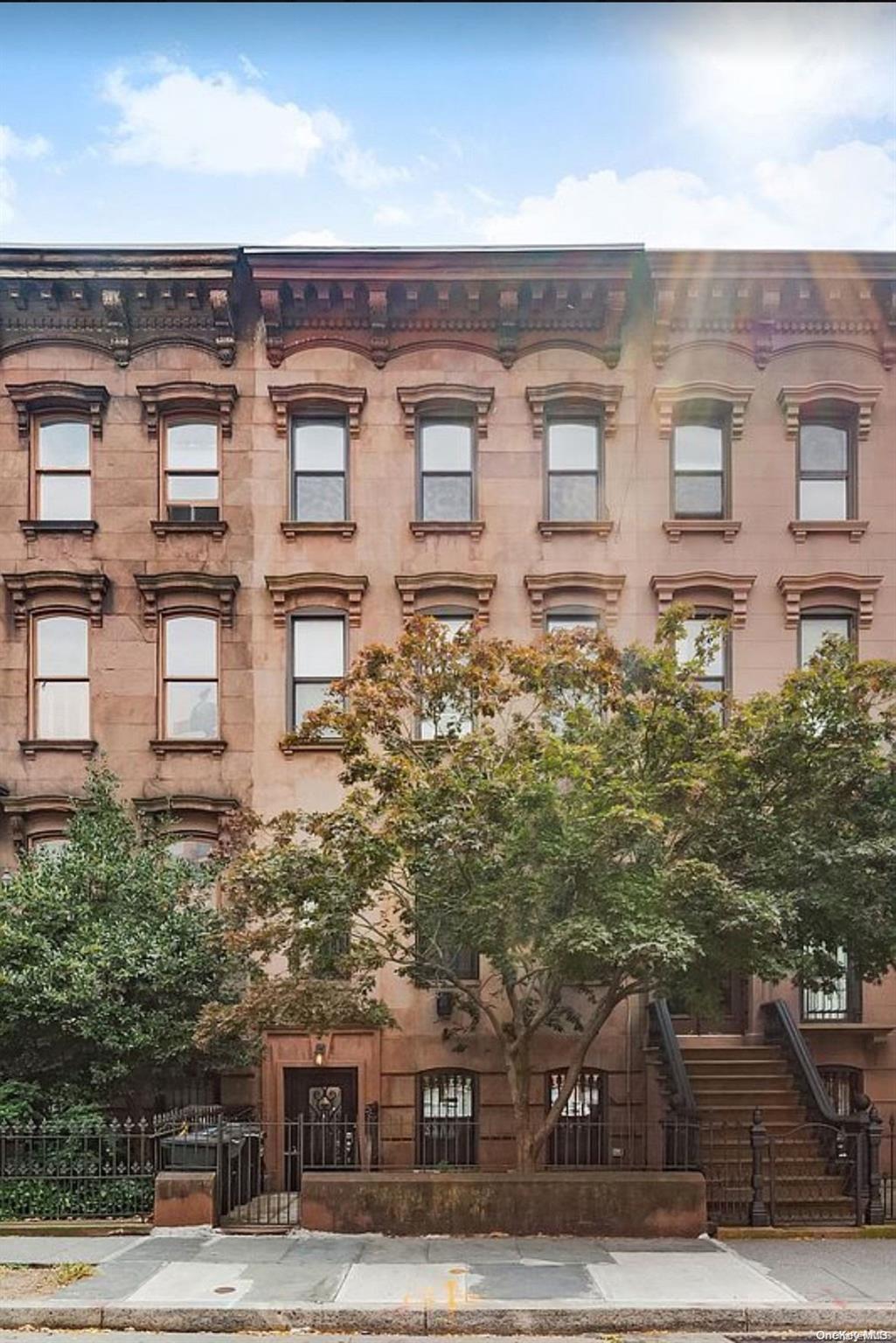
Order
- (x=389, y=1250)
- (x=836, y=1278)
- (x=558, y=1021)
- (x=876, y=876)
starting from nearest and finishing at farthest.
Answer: (x=836, y=1278)
(x=389, y=1250)
(x=876, y=876)
(x=558, y=1021)

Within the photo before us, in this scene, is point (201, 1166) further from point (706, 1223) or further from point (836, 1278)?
point (836, 1278)

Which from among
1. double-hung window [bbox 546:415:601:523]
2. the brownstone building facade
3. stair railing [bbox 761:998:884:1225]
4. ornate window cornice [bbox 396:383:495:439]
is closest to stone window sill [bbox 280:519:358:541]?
the brownstone building facade

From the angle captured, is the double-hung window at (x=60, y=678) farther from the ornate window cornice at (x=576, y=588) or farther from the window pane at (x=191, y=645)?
the ornate window cornice at (x=576, y=588)

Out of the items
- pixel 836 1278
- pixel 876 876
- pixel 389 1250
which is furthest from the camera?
pixel 876 876

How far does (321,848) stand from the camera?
488 inches

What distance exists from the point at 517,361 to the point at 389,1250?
1336 cm

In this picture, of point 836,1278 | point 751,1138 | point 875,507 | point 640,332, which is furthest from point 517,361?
point 836,1278

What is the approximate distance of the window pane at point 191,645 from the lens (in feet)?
58.4

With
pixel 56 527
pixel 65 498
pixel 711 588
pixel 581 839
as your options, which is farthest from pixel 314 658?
pixel 581 839

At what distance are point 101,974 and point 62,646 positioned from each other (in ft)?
20.1

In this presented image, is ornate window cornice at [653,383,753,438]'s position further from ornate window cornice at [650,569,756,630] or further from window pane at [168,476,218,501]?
window pane at [168,476,218,501]

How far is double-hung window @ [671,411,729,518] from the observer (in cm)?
1825

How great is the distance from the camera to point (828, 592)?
17719mm

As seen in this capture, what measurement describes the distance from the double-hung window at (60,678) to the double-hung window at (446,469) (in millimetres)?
6081
